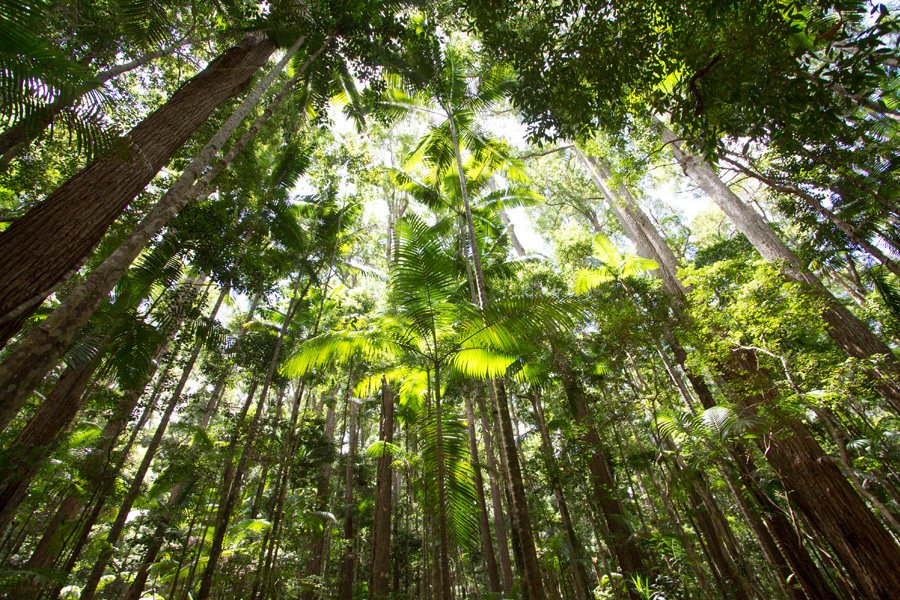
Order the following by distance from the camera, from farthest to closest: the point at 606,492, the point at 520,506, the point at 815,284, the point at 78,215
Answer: the point at 606,492, the point at 815,284, the point at 520,506, the point at 78,215

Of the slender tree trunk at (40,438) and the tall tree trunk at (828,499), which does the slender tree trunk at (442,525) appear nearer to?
the tall tree trunk at (828,499)

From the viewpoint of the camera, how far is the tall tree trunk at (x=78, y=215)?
239 cm

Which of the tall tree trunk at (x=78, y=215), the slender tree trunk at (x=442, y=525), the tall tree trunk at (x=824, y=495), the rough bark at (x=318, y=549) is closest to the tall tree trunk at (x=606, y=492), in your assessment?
the tall tree trunk at (x=824, y=495)

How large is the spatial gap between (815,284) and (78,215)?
9.34 metres

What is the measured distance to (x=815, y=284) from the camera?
5.86 m

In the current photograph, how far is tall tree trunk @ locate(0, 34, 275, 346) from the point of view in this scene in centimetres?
239

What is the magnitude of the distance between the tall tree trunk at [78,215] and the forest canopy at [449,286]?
0.02 meters

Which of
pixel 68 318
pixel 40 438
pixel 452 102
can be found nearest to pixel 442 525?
pixel 68 318

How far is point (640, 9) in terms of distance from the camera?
3.27 m

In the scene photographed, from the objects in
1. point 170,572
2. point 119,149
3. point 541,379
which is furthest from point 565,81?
point 170,572

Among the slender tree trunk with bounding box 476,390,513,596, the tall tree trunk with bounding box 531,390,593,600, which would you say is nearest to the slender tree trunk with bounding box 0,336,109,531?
the tall tree trunk with bounding box 531,390,593,600

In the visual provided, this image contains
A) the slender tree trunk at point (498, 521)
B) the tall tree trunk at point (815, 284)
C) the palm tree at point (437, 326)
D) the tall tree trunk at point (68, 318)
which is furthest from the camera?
the slender tree trunk at point (498, 521)

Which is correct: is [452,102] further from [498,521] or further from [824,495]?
[498,521]

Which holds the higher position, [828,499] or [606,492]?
[606,492]
